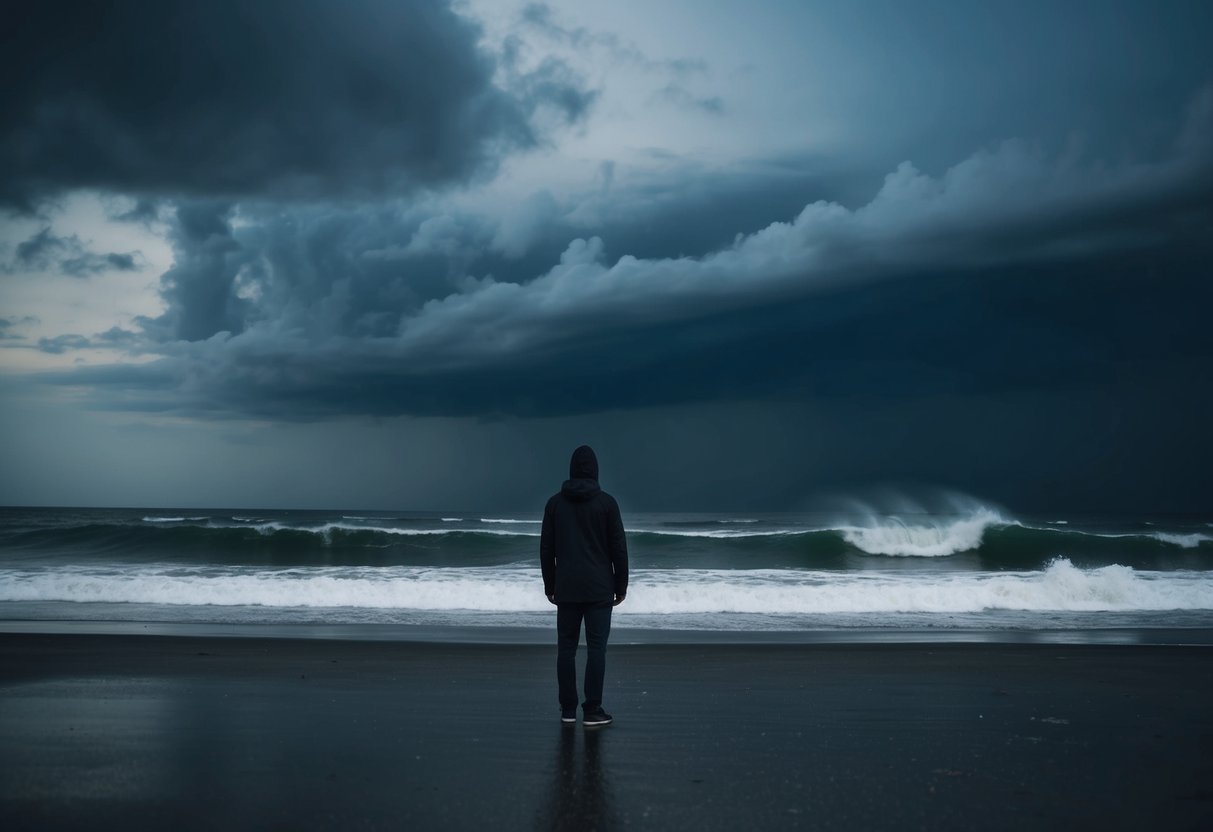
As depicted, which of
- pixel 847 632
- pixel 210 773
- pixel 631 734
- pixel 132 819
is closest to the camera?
pixel 132 819

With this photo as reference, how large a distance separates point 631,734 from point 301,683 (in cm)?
334

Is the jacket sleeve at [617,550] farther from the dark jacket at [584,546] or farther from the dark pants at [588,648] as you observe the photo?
the dark pants at [588,648]

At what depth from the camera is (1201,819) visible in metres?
3.84

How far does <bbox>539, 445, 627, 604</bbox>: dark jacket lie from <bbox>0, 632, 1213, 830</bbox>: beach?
2.90 feet

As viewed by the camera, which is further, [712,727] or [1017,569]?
[1017,569]

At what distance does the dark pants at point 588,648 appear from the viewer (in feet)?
18.8

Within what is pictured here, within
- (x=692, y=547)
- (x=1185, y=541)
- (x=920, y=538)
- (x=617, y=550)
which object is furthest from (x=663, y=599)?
(x=1185, y=541)

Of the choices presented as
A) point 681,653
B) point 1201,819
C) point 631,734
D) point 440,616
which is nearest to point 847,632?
point 681,653

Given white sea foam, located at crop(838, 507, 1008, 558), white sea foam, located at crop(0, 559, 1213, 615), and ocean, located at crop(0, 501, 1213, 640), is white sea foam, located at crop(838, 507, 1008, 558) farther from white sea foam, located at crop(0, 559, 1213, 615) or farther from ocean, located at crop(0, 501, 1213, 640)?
white sea foam, located at crop(0, 559, 1213, 615)

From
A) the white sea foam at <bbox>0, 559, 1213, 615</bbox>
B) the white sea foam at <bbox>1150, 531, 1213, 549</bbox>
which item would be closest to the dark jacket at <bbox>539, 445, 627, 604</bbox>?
the white sea foam at <bbox>0, 559, 1213, 615</bbox>

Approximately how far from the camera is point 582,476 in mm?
6012

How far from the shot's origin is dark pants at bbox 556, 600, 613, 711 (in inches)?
225

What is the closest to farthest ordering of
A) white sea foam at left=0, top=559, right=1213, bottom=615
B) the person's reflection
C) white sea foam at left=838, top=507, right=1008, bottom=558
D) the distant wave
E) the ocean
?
the person's reflection
the ocean
white sea foam at left=0, top=559, right=1213, bottom=615
the distant wave
white sea foam at left=838, top=507, right=1008, bottom=558

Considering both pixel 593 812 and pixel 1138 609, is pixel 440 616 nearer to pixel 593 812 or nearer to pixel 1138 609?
pixel 593 812
